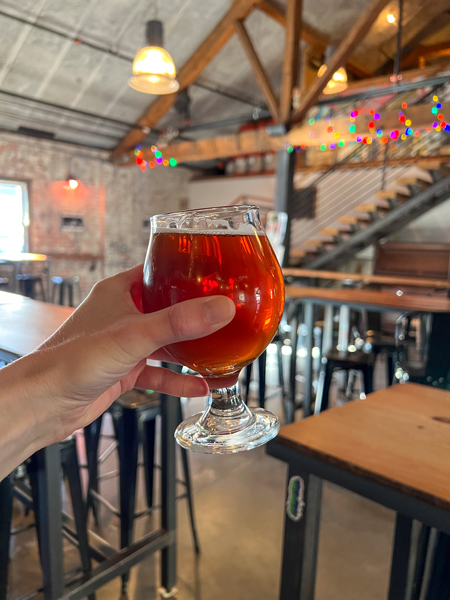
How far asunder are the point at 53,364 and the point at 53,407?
79mm

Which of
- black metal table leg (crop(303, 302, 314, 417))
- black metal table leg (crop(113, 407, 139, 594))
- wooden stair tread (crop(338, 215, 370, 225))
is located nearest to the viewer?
black metal table leg (crop(113, 407, 139, 594))

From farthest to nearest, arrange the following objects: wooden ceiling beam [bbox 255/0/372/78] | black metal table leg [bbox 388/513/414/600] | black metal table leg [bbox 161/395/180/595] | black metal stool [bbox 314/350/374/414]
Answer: wooden ceiling beam [bbox 255/0/372/78]
black metal stool [bbox 314/350/374/414]
black metal table leg [bbox 161/395/180/595]
black metal table leg [bbox 388/513/414/600]

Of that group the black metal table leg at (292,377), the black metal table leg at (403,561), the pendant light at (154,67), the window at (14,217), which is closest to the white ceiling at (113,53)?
the window at (14,217)

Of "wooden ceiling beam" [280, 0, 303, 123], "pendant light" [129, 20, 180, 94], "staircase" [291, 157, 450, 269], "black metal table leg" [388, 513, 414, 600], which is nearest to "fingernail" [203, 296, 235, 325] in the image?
"black metal table leg" [388, 513, 414, 600]

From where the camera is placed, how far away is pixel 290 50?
5.65m

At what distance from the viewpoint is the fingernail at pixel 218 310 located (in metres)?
0.51

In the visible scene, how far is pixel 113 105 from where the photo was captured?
8.02m

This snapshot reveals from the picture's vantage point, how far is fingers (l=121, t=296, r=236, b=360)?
509mm

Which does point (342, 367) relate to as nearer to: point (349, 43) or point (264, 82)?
point (349, 43)

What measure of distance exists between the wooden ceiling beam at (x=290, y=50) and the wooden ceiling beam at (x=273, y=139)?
37 centimetres

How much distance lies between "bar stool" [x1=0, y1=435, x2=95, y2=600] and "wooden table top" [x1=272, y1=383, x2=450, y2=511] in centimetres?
84

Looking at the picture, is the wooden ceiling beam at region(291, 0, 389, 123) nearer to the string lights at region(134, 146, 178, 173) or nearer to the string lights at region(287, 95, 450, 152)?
the string lights at region(287, 95, 450, 152)

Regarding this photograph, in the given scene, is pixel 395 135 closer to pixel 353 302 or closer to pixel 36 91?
pixel 353 302

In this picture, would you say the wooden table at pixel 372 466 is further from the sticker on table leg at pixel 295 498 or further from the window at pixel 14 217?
the window at pixel 14 217
